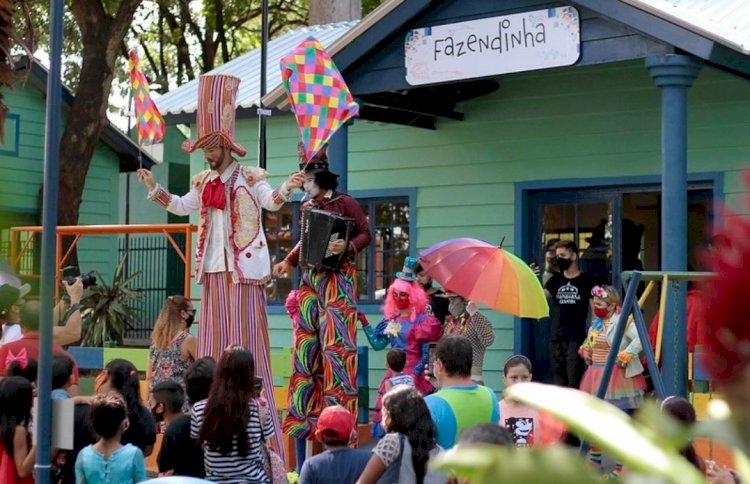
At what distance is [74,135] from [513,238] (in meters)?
9.16

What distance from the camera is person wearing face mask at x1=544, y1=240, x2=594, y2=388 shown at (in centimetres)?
1010

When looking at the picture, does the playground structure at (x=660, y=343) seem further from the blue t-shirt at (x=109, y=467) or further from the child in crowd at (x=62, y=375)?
the child in crowd at (x=62, y=375)

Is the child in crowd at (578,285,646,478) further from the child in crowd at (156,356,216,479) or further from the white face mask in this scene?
the child in crowd at (156,356,216,479)

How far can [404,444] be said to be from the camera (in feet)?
16.3

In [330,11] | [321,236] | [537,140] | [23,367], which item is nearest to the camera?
[23,367]

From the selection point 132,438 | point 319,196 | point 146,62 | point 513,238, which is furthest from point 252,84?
point 146,62

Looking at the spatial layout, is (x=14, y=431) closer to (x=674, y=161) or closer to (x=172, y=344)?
(x=172, y=344)

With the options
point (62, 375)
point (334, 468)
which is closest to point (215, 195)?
point (62, 375)

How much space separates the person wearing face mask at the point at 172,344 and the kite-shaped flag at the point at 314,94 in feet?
5.07

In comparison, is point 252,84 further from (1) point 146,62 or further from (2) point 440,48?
(1) point 146,62

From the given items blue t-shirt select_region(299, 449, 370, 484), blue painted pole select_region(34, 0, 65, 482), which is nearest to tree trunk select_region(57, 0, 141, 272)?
blue t-shirt select_region(299, 449, 370, 484)

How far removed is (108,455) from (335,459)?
1039 millimetres

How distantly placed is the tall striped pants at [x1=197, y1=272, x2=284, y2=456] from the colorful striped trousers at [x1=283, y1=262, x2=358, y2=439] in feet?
1.82

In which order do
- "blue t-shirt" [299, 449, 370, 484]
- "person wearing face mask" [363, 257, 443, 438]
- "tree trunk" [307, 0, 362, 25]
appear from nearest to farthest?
"blue t-shirt" [299, 449, 370, 484]
"person wearing face mask" [363, 257, 443, 438]
"tree trunk" [307, 0, 362, 25]
